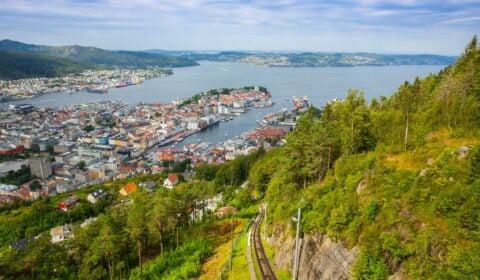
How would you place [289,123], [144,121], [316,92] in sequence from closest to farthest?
[289,123], [144,121], [316,92]

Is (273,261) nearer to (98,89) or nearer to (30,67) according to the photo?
(98,89)

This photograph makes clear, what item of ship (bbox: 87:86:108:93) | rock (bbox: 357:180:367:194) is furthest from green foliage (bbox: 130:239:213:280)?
ship (bbox: 87:86:108:93)

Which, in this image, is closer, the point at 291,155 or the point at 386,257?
the point at 386,257

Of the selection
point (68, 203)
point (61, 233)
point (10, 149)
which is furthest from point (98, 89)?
point (61, 233)

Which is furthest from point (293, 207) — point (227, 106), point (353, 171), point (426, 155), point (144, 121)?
point (227, 106)

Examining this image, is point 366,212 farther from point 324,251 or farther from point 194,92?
point 194,92

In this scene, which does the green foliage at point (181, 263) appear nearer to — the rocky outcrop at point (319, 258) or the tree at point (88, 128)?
the rocky outcrop at point (319, 258)

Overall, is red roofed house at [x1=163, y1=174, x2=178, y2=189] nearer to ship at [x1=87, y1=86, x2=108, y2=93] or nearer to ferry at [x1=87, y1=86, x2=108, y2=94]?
ferry at [x1=87, y1=86, x2=108, y2=94]
